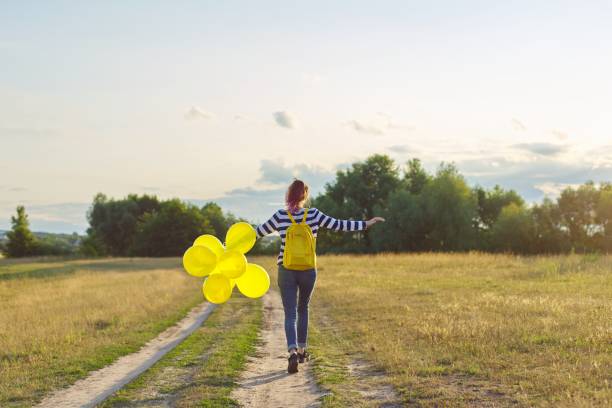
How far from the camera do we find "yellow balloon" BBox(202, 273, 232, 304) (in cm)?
903

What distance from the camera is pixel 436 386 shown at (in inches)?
311

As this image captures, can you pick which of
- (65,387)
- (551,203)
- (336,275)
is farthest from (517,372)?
(551,203)

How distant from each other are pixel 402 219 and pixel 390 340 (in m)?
56.2

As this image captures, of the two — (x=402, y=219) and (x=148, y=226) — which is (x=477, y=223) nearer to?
(x=402, y=219)

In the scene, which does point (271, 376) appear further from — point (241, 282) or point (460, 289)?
point (460, 289)

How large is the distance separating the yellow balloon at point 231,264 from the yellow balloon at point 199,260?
15 cm

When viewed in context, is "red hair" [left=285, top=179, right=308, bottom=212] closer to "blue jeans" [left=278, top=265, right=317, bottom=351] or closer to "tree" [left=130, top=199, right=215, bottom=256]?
"blue jeans" [left=278, top=265, right=317, bottom=351]

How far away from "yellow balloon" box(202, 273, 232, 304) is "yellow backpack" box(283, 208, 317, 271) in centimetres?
105

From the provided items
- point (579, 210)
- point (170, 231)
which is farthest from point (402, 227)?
point (170, 231)

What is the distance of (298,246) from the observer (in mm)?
8617

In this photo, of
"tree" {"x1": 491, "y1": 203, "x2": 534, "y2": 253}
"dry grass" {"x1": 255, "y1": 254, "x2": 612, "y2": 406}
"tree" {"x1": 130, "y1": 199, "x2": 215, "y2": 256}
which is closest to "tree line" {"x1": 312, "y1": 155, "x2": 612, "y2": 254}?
"tree" {"x1": 491, "y1": 203, "x2": 534, "y2": 253}

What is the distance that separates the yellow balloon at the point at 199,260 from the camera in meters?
8.80

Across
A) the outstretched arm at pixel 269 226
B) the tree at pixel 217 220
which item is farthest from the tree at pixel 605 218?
the outstretched arm at pixel 269 226

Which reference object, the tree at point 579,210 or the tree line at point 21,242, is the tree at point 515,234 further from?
the tree line at point 21,242
